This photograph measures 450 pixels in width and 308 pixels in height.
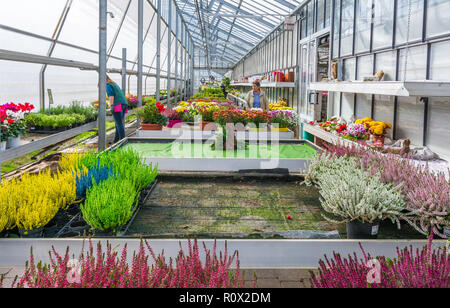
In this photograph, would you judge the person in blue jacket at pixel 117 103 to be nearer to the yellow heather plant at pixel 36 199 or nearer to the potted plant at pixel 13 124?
the potted plant at pixel 13 124

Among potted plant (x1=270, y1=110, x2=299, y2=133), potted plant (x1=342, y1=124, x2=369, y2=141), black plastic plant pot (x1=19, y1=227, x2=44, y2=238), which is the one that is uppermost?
potted plant (x1=270, y1=110, x2=299, y2=133)

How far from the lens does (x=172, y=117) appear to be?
6.80m

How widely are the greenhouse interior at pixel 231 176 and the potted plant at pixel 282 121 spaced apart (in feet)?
0.12

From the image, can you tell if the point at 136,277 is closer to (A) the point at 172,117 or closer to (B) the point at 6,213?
(B) the point at 6,213

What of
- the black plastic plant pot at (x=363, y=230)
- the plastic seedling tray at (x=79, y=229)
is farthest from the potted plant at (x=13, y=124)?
the black plastic plant pot at (x=363, y=230)

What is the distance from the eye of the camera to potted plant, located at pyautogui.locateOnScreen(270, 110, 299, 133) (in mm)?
6055

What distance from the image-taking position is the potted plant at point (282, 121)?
19.9 ft

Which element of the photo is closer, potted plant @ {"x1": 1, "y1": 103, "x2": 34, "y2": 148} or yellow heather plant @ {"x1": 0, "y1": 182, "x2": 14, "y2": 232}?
yellow heather plant @ {"x1": 0, "y1": 182, "x2": 14, "y2": 232}

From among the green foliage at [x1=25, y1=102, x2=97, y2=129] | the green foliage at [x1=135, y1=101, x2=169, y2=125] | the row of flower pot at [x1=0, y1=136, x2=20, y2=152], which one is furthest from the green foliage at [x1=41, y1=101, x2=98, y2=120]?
the row of flower pot at [x1=0, y1=136, x2=20, y2=152]

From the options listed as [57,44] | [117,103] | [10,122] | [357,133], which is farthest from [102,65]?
[357,133]

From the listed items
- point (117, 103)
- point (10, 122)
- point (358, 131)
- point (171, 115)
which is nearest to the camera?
point (10, 122)

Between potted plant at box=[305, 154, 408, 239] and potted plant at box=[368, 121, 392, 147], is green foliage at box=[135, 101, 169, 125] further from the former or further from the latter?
potted plant at box=[305, 154, 408, 239]

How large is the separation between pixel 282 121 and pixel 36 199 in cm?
447

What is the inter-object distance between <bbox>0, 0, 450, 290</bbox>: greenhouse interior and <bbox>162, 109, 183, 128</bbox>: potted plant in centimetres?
3
